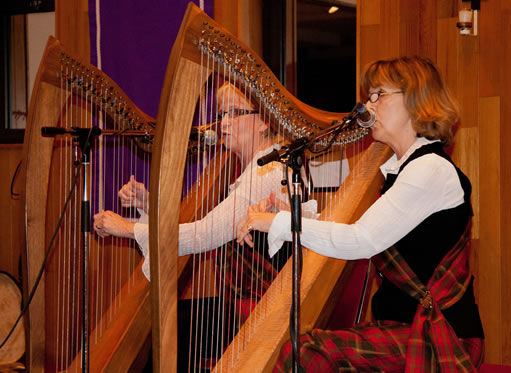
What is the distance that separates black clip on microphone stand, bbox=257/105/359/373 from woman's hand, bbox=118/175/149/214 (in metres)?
1.03

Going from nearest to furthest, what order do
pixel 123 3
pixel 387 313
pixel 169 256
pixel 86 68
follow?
pixel 169 256 < pixel 387 313 < pixel 86 68 < pixel 123 3

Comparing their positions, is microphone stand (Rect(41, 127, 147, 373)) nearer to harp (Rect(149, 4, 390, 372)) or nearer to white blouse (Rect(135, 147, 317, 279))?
white blouse (Rect(135, 147, 317, 279))

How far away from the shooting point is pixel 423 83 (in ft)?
6.10

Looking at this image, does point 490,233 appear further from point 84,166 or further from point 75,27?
point 75,27

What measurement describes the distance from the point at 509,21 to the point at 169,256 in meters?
1.83

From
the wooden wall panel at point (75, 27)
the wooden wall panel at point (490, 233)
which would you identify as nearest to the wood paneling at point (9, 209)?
the wooden wall panel at point (75, 27)

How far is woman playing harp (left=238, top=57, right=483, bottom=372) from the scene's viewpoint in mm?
1585

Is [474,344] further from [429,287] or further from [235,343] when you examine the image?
[235,343]

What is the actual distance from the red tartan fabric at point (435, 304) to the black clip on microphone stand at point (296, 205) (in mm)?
325

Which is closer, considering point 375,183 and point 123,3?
point 375,183

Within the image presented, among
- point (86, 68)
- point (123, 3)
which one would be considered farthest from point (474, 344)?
point (123, 3)

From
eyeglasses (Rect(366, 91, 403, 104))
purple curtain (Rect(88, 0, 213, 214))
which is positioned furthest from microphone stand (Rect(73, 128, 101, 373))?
purple curtain (Rect(88, 0, 213, 214))

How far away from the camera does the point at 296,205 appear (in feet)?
4.85

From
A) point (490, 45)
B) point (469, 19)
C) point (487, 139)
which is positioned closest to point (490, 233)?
point (487, 139)
